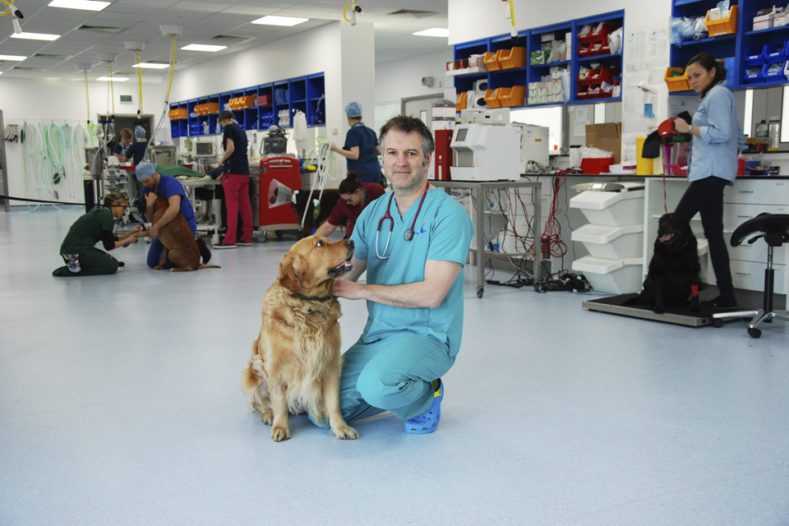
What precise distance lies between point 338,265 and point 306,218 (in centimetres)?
701

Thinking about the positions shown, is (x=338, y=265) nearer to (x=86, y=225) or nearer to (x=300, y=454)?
(x=300, y=454)

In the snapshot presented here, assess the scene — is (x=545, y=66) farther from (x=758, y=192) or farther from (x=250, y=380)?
(x=250, y=380)

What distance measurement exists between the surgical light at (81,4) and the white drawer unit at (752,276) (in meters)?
7.87

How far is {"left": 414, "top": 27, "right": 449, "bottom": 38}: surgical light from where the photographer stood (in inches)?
443

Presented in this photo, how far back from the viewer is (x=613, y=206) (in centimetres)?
509

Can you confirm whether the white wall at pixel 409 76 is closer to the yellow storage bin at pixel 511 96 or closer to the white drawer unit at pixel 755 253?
the yellow storage bin at pixel 511 96

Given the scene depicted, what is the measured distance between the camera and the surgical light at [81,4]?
9086 millimetres

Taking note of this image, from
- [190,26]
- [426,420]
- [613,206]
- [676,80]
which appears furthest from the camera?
[190,26]

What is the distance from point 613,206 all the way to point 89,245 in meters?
4.30

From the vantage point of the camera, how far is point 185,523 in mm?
1942

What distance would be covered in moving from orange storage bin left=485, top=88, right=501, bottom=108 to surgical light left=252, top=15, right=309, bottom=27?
365cm

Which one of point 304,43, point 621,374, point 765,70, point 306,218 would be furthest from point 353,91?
point 621,374

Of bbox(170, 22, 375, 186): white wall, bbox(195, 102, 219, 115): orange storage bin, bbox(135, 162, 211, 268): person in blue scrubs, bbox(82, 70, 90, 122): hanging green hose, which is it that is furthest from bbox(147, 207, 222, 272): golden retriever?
bbox(82, 70, 90, 122): hanging green hose

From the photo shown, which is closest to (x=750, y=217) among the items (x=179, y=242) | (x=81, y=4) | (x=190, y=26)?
(x=179, y=242)
